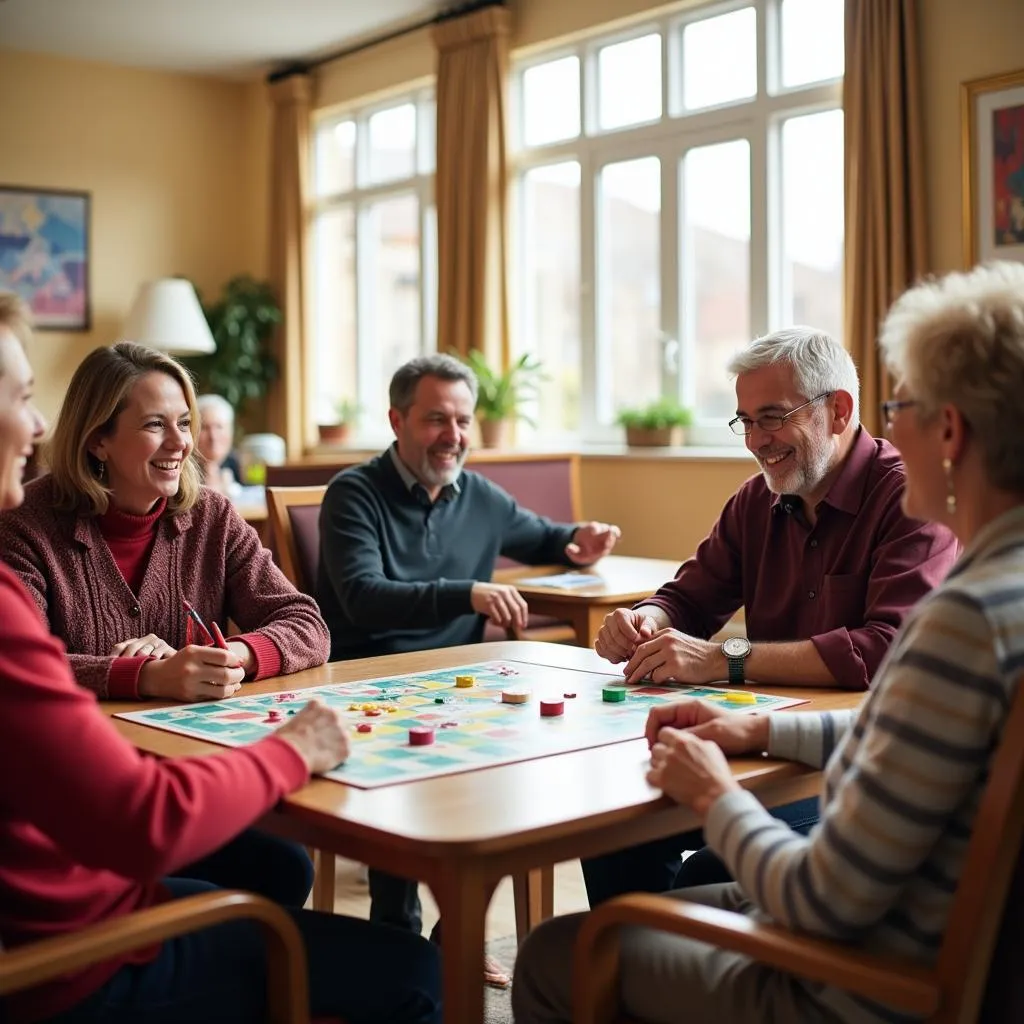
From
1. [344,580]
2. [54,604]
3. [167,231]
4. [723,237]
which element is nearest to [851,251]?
[723,237]

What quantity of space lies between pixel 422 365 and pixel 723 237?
2907mm

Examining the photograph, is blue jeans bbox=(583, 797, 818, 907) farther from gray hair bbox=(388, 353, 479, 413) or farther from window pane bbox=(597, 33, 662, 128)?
window pane bbox=(597, 33, 662, 128)

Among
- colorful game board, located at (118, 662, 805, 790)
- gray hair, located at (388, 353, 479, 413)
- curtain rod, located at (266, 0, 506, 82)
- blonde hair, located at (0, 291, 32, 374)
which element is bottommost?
colorful game board, located at (118, 662, 805, 790)

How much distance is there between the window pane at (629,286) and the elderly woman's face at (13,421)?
504 cm

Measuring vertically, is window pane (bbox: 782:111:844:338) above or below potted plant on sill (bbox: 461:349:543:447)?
above

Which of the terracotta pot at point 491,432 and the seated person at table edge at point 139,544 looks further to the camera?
the terracotta pot at point 491,432

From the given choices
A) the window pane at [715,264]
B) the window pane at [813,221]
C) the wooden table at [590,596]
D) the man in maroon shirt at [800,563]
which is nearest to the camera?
the man in maroon shirt at [800,563]

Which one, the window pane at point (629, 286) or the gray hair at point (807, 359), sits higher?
the window pane at point (629, 286)

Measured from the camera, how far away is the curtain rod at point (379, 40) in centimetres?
687

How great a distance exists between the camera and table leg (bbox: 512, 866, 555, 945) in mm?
2729

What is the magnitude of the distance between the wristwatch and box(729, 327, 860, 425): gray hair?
1.58 ft

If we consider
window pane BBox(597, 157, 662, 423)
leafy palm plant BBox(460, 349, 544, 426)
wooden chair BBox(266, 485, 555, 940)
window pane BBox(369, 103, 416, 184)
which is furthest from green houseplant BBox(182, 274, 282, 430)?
wooden chair BBox(266, 485, 555, 940)

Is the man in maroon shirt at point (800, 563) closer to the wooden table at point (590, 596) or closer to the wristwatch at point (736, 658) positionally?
the wristwatch at point (736, 658)

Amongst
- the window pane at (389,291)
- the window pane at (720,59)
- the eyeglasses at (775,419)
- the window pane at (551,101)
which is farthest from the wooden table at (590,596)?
the window pane at (389,291)
